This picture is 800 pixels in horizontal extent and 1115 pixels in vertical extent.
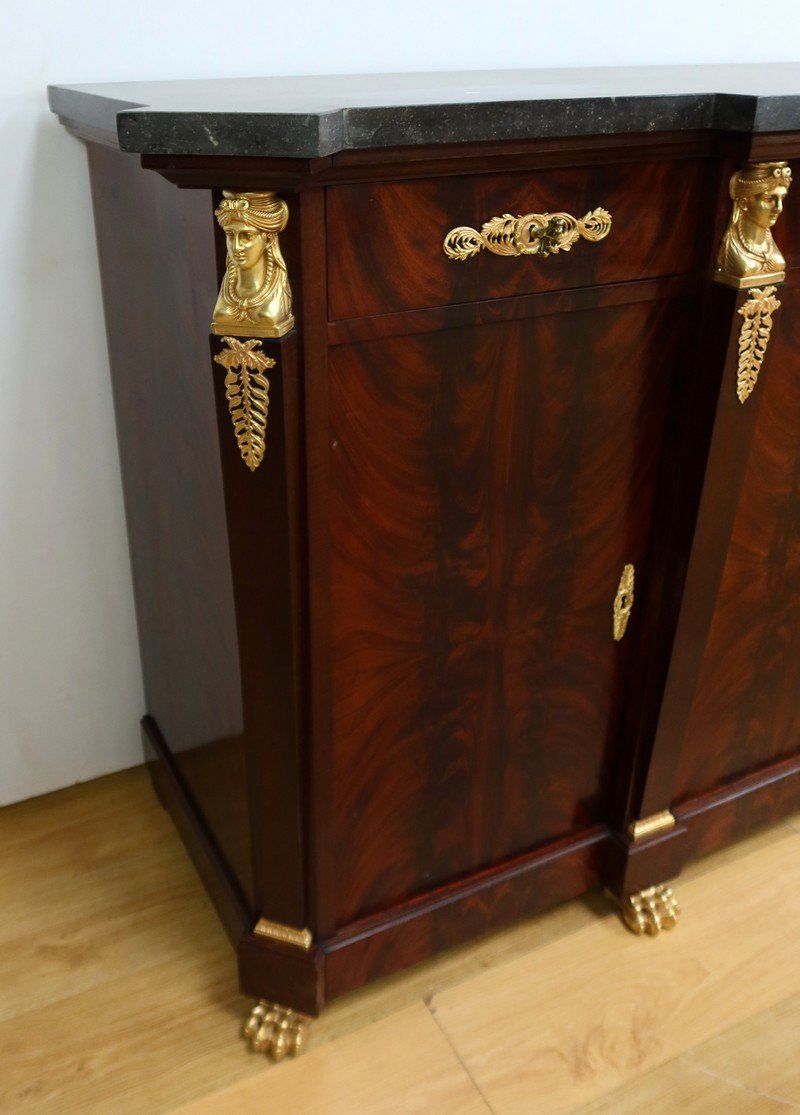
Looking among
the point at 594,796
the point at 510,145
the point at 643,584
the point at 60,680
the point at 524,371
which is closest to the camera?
the point at 510,145

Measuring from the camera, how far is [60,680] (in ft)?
4.58

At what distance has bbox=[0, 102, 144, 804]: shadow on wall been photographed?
1128 millimetres

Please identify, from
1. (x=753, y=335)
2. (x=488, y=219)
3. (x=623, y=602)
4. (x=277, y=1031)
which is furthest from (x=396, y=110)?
(x=277, y=1031)

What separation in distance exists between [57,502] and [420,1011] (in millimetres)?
761

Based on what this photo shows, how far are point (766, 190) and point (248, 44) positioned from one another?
2.00 feet

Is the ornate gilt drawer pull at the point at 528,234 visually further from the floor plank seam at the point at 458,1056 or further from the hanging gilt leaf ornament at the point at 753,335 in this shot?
the floor plank seam at the point at 458,1056

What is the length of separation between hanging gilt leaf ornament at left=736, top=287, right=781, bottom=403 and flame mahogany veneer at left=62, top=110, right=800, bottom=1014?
0.06ft

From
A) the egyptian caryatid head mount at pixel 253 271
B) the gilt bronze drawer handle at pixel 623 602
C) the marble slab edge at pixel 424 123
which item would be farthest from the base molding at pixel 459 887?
the marble slab edge at pixel 424 123

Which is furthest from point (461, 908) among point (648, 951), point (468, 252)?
point (468, 252)

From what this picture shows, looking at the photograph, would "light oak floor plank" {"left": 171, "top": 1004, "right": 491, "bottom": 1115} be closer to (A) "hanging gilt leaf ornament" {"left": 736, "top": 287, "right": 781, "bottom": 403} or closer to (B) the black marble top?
(A) "hanging gilt leaf ornament" {"left": 736, "top": 287, "right": 781, "bottom": 403}

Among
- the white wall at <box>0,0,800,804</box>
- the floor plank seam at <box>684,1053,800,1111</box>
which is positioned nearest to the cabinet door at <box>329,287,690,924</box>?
the floor plank seam at <box>684,1053,800,1111</box>

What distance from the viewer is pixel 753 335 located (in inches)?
36.8

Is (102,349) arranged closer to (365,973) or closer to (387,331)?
(387,331)

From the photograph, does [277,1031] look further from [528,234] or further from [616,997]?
[528,234]
